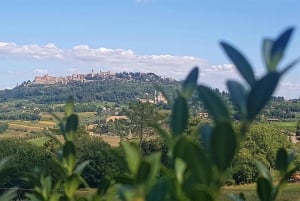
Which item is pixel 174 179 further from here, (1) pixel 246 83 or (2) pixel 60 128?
(2) pixel 60 128

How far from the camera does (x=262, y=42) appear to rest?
1048mm

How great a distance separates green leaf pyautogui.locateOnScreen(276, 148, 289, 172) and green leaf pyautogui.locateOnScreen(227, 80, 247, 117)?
27 cm

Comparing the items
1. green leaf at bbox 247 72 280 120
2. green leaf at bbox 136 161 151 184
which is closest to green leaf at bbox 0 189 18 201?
green leaf at bbox 136 161 151 184

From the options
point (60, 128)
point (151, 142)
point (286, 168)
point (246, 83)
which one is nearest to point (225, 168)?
point (246, 83)

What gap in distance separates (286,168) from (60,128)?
62 cm

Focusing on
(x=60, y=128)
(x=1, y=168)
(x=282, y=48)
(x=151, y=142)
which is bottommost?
(x=151, y=142)

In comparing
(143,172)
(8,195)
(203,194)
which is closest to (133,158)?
(143,172)

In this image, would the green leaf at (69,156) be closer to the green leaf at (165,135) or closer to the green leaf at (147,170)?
the green leaf at (165,135)

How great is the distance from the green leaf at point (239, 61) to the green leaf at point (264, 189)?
0.91 ft

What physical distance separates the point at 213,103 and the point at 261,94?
10 centimetres

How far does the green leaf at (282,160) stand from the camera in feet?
3.98

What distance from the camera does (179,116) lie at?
3.49ft

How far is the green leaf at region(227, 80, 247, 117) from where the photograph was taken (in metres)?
0.98

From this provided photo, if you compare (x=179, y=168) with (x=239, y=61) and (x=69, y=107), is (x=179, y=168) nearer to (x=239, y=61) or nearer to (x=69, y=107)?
(x=239, y=61)
